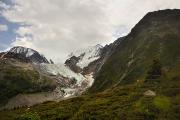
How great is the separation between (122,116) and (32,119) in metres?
74.1

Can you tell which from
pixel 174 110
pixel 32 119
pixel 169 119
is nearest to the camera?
pixel 32 119

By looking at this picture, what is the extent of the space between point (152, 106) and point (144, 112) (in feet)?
34.0

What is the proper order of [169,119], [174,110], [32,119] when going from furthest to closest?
1. [174,110]
2. [169,119]
3. [32,119]

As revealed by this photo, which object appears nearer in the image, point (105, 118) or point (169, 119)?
point (169, 119)

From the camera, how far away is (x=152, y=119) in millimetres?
184000

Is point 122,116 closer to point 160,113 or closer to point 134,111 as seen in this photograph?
point 134,111

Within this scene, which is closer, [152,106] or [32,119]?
[32,119]

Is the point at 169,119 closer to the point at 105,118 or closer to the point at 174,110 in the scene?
the point at 174,110

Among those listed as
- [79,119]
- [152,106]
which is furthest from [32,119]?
[152,106]

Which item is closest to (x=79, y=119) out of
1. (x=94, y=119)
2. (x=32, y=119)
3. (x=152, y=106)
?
(x=94, y=119)

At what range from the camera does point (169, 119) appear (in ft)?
590

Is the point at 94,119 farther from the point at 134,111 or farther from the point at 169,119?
the point at 169,119

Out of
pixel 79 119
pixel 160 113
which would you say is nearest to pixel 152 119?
pixel 160 113

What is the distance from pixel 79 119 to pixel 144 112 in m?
35.6
